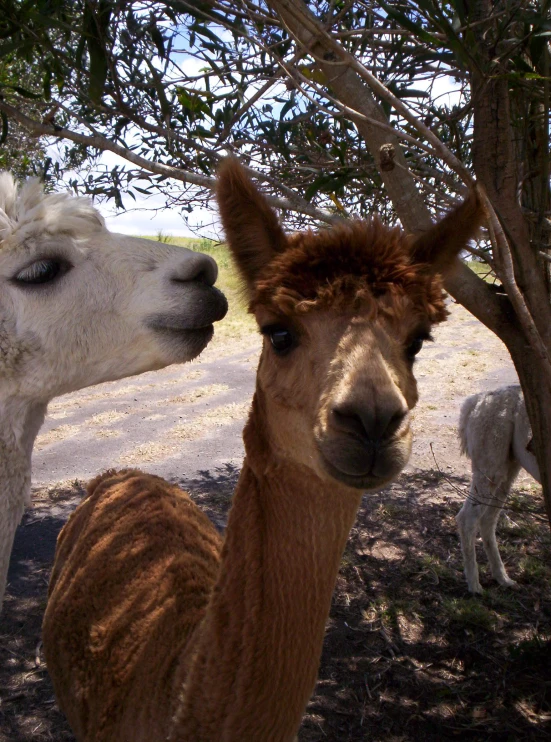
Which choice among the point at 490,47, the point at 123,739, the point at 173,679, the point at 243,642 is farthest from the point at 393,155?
the point at 123,739

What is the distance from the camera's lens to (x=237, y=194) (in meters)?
1.97

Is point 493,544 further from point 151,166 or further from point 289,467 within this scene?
point 151,166

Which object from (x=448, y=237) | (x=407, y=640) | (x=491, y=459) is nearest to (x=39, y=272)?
(x=448, y=237)

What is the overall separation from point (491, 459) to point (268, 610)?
12.1 ft

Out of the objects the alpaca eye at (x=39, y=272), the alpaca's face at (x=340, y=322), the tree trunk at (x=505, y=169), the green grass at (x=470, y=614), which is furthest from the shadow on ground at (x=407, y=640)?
the alpaca eye at (x=39, y=272)

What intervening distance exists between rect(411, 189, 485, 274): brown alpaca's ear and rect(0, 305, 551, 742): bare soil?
152cm

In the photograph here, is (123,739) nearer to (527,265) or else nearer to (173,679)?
(173,679)

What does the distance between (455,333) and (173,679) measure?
13384 millimetres

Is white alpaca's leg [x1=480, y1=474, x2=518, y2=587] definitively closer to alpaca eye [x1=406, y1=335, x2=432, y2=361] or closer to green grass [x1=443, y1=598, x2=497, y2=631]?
green grass [x1=443, y1=598, x2=497, y2=631]

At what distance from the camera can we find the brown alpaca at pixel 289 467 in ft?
5.30

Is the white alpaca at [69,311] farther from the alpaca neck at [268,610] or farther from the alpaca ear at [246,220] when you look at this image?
the alpaca neck at [268,610]

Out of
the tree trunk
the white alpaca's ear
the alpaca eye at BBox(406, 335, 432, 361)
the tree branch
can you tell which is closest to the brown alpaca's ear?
the alpaca eye at BBox(406, 335, 432, 361)

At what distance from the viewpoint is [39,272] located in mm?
1953

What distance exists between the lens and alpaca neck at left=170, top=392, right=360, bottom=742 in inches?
66.7
